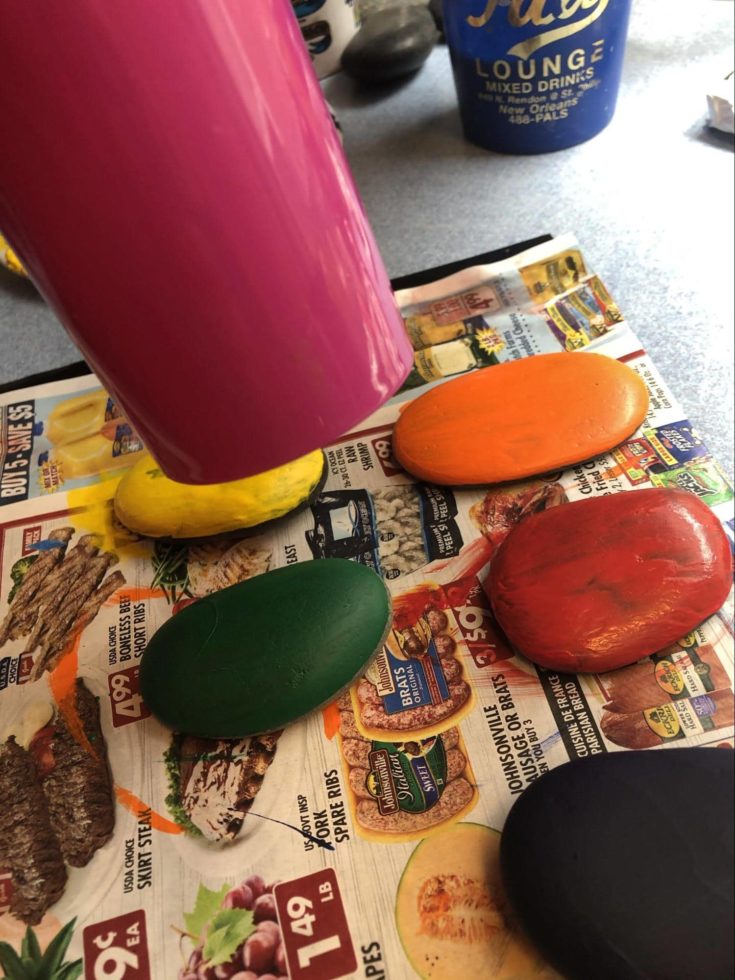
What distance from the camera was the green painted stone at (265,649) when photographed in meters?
0.41

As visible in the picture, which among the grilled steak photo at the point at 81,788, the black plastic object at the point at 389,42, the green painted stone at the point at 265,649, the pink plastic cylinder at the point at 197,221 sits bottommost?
the grilled steak photo at the point at 81,788

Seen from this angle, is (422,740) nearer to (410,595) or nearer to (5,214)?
(410,595)

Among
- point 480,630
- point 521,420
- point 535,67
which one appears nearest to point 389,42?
point 535,67

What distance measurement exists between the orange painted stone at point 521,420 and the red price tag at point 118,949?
11.2 inches

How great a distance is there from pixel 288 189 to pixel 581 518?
24 cm

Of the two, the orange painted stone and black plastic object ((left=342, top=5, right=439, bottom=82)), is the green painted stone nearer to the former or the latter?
the orange painted stone

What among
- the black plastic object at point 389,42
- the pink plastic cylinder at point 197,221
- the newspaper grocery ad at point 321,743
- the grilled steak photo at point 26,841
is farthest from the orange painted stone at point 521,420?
the black plastic object at point 389,42

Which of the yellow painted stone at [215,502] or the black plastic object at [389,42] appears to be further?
the black plastic object at [389,42]

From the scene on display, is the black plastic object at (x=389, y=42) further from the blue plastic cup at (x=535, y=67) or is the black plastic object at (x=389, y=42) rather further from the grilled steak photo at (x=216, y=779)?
the grilled steak photo at (x=216, y=779)

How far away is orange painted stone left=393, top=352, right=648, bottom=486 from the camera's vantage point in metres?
0.49

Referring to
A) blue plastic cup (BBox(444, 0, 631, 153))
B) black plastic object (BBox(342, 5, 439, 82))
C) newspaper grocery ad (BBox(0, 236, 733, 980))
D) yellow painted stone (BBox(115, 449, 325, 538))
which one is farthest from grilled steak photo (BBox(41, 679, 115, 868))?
black plastic object (BBox(342, 5, 439, 82))

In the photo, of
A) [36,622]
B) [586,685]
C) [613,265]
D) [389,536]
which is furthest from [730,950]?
[613,265]

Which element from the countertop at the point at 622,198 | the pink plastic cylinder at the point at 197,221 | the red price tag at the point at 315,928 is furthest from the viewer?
the countertop at the point at 622,198

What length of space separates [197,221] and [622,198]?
22.2 inches
